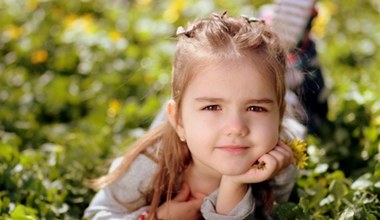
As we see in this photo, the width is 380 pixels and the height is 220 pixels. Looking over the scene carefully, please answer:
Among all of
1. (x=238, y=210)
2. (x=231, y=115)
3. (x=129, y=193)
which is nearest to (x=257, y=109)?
(x=231, y=115)

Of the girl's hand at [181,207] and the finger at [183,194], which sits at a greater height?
the finger at [183,194]

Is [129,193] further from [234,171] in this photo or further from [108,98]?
[108,98]

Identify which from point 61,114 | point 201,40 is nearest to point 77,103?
point 61,114

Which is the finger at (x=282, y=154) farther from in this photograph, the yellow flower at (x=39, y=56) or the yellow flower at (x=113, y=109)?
the yellow flower at (x=39, y=56)

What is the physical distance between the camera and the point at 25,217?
2.33m

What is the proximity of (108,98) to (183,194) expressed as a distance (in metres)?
1.59

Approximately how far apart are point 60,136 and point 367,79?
1543mm

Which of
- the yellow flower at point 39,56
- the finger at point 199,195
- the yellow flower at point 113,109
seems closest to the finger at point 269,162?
the finger at point 199,195

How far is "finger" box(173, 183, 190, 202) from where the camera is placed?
244 centimetres

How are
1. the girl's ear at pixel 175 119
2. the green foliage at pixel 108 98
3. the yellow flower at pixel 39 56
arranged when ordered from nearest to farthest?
the girl's ear at pixel 175 119, the green foliage at pixel 108 98, the yellow flower at pixel 39 56

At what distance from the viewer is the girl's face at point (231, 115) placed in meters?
2.08

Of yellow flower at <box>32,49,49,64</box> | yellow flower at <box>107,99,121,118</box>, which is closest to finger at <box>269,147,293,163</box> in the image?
yellow flower at <box>107,99,121,118</box>

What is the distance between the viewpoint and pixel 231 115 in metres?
2.08

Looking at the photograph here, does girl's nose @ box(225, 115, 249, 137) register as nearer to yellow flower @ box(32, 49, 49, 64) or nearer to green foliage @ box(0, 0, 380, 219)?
green foliage @ box(0, 0, 380, 219)
